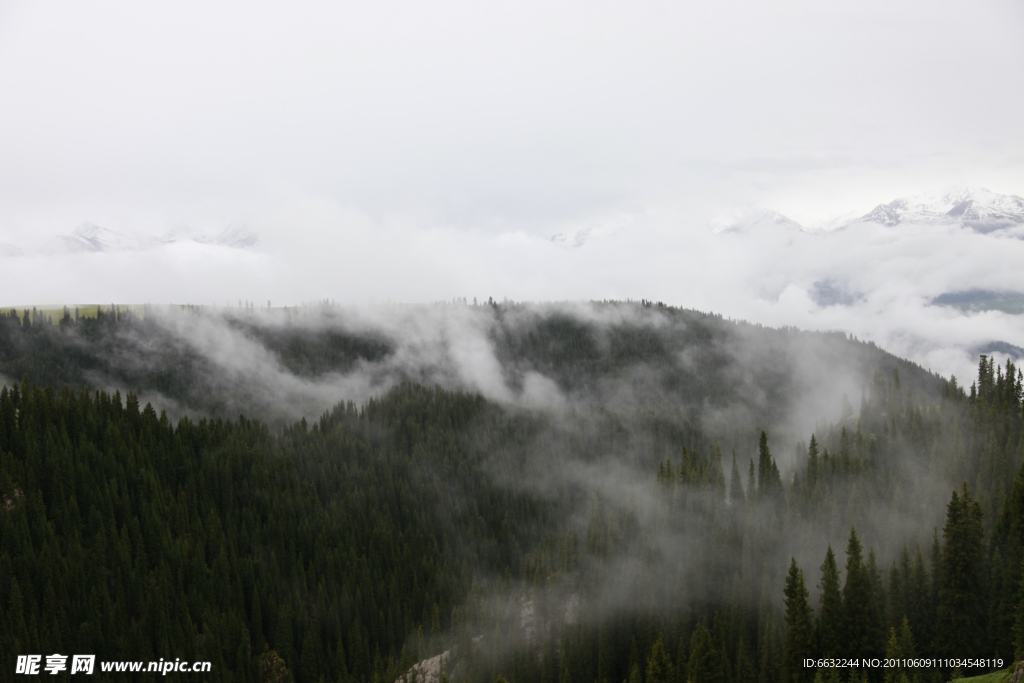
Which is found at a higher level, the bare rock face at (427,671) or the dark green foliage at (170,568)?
the dark green foliage at (170,568)

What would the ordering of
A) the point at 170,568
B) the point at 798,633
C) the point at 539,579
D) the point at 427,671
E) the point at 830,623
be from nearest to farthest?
1. the point at 798,633
2. the point at 830,623
3. the point at 170,568
4. the point at 427,671
5. the point at 539,579

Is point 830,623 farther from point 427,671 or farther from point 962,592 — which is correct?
point 427,671

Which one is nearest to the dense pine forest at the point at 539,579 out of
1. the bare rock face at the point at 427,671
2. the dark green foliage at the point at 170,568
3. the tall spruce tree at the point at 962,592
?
the tall spruce tree at the point at 962,592

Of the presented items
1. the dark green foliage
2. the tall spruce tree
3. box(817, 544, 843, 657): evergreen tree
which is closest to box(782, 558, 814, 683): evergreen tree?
box(817, 544, 843, 657): evergreen tree

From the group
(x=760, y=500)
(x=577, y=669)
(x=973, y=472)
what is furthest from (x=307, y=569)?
(x=973, y=472)

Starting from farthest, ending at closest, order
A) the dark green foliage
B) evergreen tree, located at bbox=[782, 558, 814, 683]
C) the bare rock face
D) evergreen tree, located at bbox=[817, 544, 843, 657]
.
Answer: the bare rock face, the dark green foliage, evergreen tree, located at bbox=[817, 544, 843, 657], evergreen tree, located at bbox=[782, 558, 814, 683]

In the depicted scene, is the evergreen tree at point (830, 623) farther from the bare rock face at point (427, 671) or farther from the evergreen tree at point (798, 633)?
the bare rock face at point (427, 671)

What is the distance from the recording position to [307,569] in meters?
179

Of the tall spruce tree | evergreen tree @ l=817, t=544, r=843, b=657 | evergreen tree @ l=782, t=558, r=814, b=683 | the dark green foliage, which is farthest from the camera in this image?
the dark green foliage

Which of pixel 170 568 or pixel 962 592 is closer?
pixel 962 592

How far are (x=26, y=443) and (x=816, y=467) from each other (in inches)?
8549

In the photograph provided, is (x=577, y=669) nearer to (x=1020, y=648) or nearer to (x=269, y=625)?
(x=269, y=625)

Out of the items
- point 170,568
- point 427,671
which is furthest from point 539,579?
point 170,568

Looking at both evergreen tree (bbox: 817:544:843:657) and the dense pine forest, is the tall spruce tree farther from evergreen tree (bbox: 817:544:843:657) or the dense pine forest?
evergreen tree (bbox: 817:544:843:657)
